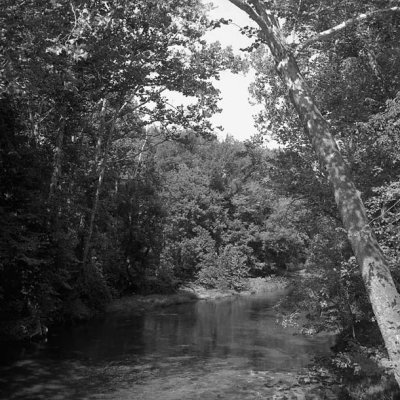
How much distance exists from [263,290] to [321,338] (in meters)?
22.3

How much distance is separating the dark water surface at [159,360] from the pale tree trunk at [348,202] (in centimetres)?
666

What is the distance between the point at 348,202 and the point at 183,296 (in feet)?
91.9

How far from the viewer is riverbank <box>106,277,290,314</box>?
90.4 feet

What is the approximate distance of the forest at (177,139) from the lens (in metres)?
7.60

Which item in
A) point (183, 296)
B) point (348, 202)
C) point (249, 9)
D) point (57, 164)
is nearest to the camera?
point (348, 202)

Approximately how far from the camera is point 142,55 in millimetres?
18266

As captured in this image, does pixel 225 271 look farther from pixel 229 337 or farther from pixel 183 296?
pixel 229 337

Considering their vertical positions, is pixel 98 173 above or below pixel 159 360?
above

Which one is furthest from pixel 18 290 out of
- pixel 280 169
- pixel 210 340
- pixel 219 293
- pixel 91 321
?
pixel 219 293

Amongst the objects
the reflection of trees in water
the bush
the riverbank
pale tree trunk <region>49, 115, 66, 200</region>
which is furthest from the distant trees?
the bush

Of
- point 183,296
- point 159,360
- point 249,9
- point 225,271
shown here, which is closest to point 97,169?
point 183,296

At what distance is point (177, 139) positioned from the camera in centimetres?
2552

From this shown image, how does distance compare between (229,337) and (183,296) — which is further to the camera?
(183,296)

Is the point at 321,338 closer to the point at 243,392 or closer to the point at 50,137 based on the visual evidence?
the point at 243,392
